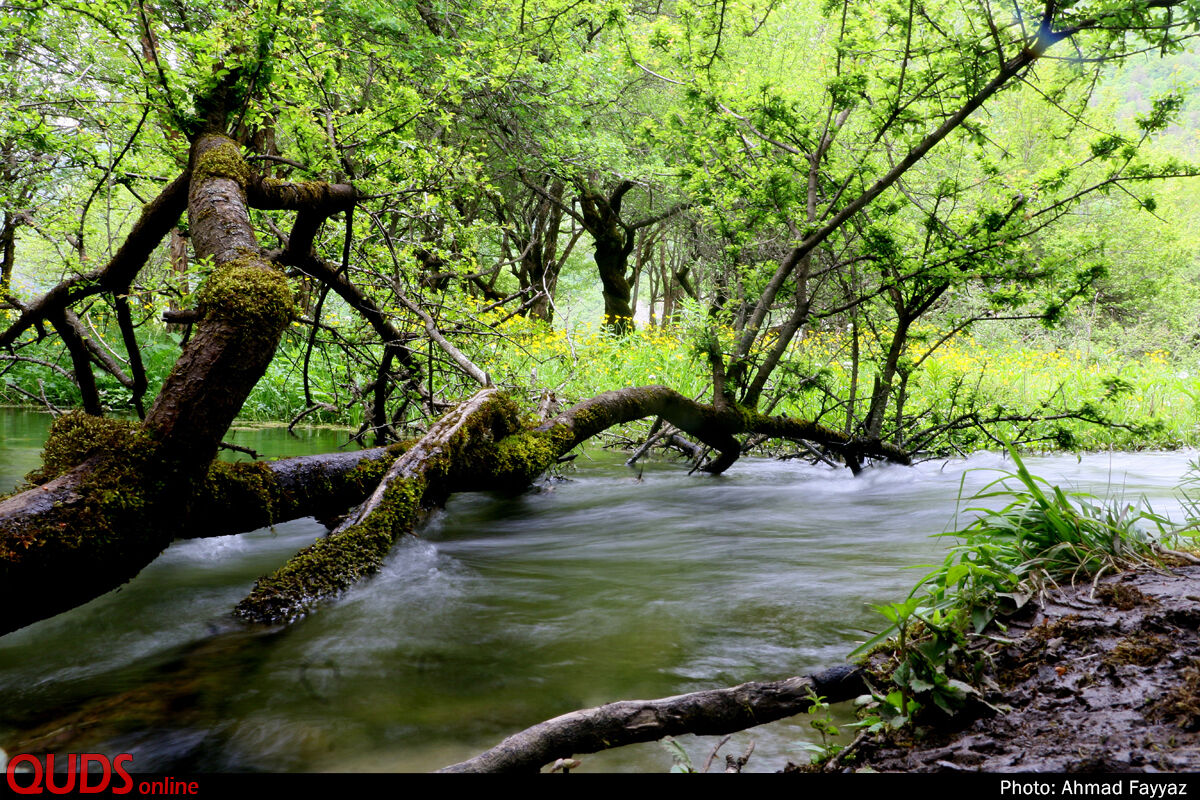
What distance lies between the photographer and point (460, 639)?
9.83ft

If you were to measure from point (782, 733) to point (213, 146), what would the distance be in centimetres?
356

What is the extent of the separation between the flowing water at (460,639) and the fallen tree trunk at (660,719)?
0.99ft

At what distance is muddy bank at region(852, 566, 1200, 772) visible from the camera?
1.31 m

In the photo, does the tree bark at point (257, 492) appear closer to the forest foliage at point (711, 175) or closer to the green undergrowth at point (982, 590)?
the forest foliage at point (711, 175)

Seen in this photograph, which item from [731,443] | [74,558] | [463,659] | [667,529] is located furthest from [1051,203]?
[74,558]

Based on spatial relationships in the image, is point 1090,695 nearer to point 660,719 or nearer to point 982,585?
point 982,585

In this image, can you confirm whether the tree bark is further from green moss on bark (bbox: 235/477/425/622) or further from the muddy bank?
the muddy bank

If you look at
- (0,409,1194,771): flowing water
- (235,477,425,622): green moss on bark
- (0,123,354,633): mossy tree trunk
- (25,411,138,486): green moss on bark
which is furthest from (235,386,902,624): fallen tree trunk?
(25,411,138,486): green moss on bark

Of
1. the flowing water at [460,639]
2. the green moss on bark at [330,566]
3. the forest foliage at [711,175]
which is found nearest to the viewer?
the flowing water at [460,639]

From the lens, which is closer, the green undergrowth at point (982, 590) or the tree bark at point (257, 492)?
the green undergrowth at point (982, 590)

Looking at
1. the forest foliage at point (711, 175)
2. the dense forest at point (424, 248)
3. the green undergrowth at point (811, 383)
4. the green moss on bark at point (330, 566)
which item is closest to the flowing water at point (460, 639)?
the green moss on bark at point (330, 566)

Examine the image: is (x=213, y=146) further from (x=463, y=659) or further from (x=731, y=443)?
(x=731, y=443)

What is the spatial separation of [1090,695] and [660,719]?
3.37 feet

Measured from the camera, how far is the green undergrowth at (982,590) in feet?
5.36
